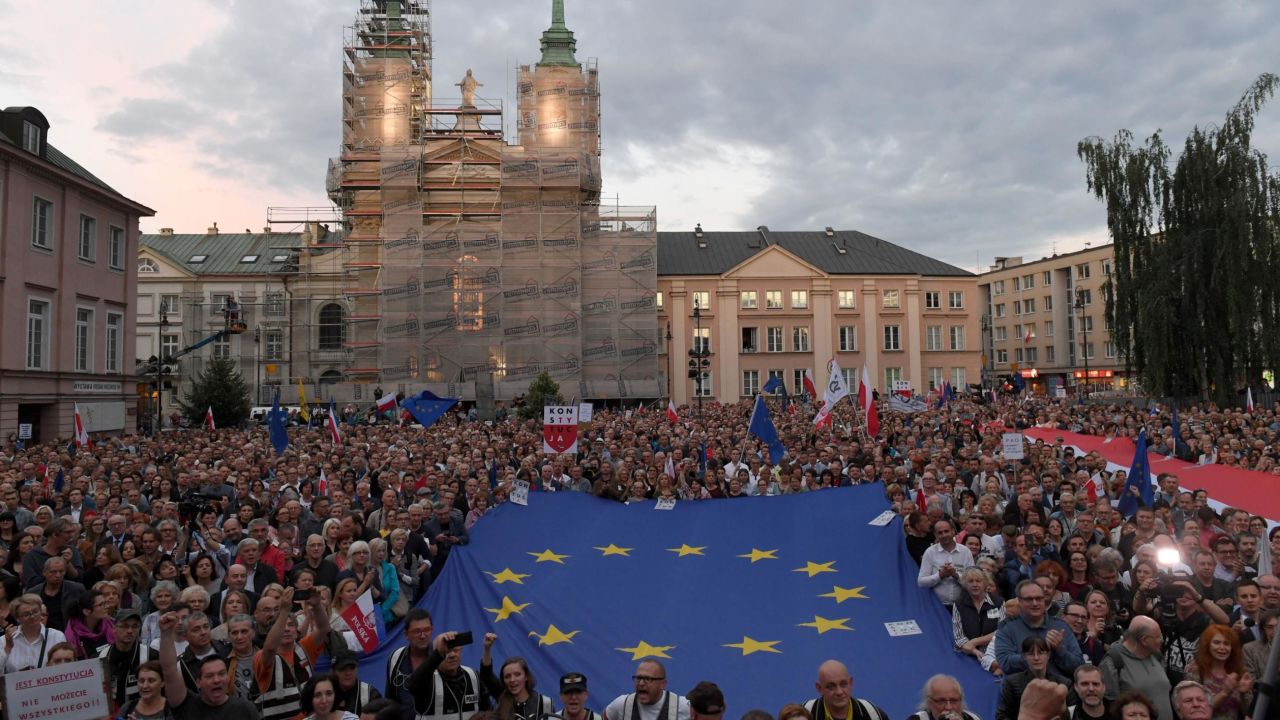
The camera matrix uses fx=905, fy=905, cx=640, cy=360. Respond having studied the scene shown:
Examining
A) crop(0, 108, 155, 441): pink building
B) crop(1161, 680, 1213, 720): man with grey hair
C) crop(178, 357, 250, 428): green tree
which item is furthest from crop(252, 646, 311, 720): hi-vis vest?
crop(178, 357, 250, 428): green tree

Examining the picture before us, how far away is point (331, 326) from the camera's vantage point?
Answer: 61.8m

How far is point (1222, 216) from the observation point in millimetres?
33719

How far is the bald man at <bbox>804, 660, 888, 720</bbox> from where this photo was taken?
5176mm

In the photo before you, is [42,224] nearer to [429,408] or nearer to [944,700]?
[429,408]

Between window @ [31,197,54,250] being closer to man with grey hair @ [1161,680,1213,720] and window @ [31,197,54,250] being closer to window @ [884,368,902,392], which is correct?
man with grey hair @ [1161,680,1213,720]

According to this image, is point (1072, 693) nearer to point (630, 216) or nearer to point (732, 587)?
point (732, 587)

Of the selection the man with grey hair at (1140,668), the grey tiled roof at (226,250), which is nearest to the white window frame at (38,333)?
the grey tiled roof at (226,250)

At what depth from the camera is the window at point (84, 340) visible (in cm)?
3350

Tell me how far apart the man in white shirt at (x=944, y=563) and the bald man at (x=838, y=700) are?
306 centimetres

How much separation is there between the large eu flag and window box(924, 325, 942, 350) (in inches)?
2274

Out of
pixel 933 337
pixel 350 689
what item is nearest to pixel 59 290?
pixel 350 689

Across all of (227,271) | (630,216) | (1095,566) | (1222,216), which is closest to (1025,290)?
(630,216)

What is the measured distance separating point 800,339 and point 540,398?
26.6m

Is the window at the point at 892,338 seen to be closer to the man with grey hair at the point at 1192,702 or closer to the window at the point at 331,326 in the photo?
the window at the point at 331,326
